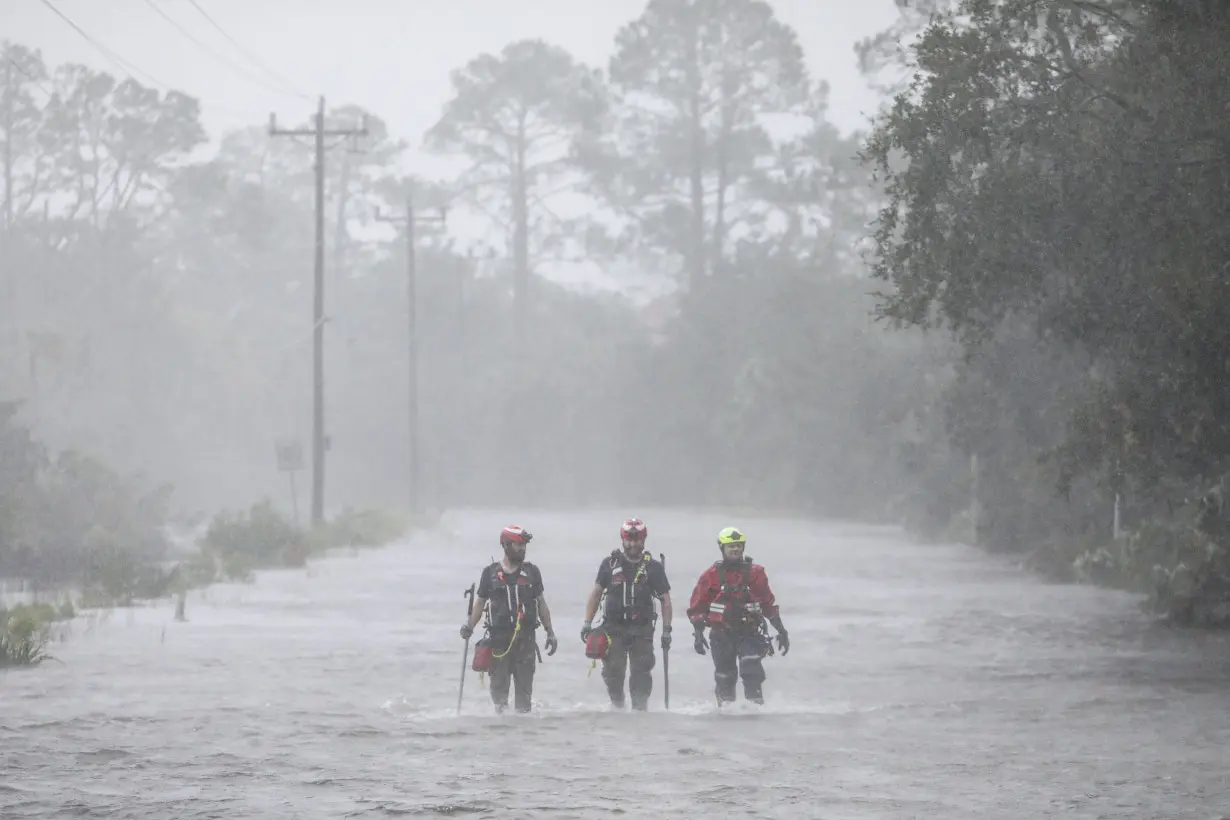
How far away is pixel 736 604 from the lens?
56.9ft

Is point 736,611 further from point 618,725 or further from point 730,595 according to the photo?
point 618,725

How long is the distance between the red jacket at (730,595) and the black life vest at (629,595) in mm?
372

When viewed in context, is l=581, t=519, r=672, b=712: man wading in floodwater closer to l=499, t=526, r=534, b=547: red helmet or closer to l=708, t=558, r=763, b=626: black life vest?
l=708, t=558, r=763, b=626: black life vest

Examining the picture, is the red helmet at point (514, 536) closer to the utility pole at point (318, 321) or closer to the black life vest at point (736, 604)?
the black life vest at point (736, 604)

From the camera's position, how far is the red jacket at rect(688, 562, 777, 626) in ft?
56.9

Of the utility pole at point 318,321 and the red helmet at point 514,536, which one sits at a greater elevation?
the utility pole at point 318,321

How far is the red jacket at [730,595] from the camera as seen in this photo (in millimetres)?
17328

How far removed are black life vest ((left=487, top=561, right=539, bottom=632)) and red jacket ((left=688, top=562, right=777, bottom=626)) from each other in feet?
4.13

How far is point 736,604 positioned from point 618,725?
51.4 inches

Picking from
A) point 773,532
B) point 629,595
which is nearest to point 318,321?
point 773,532

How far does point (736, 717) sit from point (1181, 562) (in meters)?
13.4

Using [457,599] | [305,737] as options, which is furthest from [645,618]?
[457,599]

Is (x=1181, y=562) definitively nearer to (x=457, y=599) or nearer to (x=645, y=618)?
(x=457, y=599)

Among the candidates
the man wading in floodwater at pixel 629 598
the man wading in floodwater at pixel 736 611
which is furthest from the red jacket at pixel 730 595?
the man wading in floodwater at pixel 629 598
